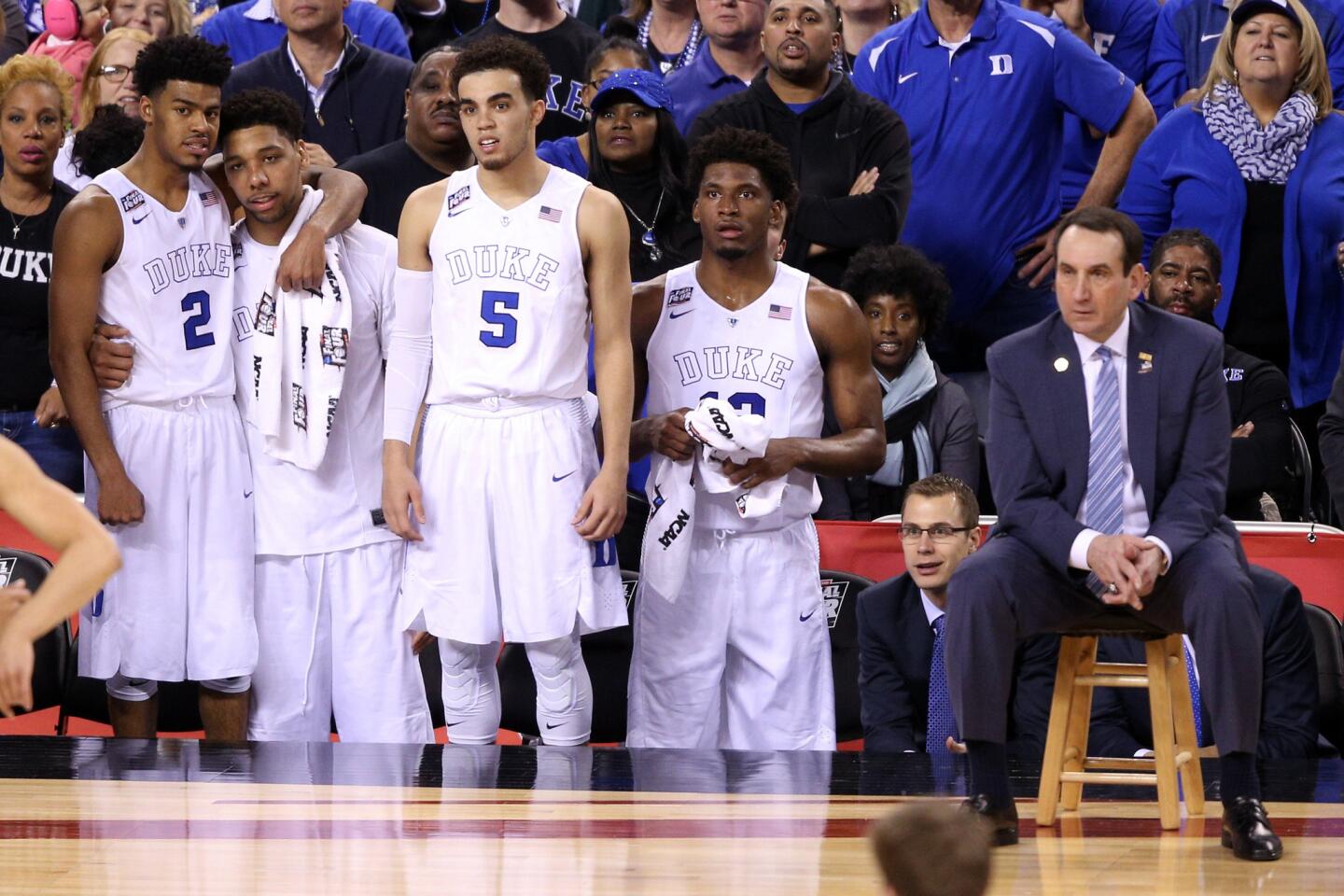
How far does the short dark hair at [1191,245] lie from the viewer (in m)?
6.76

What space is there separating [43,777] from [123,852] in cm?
89

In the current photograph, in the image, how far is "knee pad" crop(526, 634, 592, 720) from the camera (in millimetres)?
5203

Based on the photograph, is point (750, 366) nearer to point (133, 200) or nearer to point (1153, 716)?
point (1153, 716)

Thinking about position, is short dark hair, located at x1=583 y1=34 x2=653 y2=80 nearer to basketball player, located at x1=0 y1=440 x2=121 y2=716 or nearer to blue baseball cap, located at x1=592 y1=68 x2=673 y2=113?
blue baseball cap, located at x1=592 y1=68 x2=673 y2=113

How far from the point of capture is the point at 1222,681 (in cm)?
416

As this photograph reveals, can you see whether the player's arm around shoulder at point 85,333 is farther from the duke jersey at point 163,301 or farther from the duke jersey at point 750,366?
the duke jersey at point 750,366

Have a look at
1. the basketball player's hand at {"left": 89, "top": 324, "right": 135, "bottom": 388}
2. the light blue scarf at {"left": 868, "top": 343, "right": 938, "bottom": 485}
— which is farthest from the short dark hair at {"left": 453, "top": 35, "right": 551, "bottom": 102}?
the light blue scarf at {"left": 868, "top": 343, "right": 938, "bottom": 485}

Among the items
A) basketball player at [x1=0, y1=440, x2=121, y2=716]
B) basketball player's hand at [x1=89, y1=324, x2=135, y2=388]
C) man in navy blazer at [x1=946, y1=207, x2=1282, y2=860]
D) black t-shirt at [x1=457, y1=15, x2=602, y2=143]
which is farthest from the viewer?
black t-shirt at [x1=457, y1=15, x2=602, y2=143]

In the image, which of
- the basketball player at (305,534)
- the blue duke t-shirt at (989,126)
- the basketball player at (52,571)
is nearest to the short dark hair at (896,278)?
the blue duke t-shirt at (989,126)

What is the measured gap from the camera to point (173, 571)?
214 inches

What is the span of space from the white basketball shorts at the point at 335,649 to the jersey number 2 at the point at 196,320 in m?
0.67

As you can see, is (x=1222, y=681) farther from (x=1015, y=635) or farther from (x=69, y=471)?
(x=69, y=471)

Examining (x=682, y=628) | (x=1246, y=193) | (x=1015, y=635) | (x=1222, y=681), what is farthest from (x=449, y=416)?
(x=1246, y=193)

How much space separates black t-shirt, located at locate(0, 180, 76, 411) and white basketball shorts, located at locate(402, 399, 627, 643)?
1810mm
